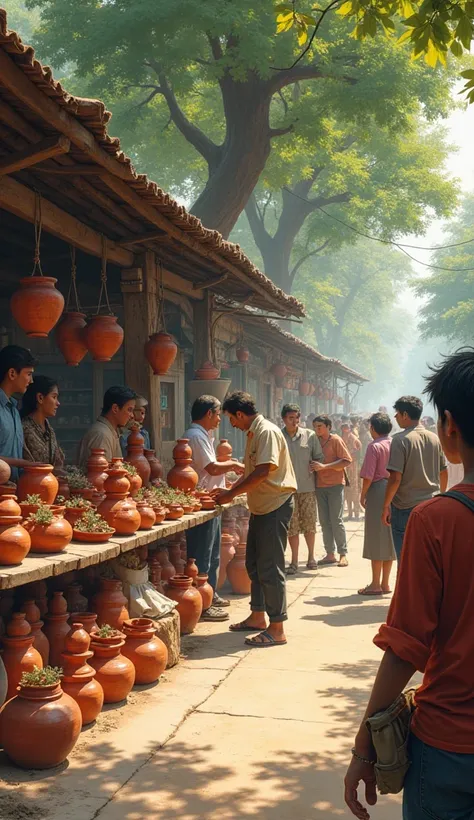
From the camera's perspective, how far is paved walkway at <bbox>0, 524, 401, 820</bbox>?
399 cm

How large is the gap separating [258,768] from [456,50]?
376 centimetres

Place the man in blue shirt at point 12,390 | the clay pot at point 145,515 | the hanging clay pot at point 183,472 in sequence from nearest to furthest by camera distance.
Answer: the man in blue shirt at point 12,390, the clay pot at point 145,515, the hanging clay pot at point 183,472

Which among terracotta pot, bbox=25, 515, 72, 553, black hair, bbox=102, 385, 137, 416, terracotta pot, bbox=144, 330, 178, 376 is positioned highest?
terracotta pot, bbox=144, 330, 178, 376

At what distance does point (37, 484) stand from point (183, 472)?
107 inches

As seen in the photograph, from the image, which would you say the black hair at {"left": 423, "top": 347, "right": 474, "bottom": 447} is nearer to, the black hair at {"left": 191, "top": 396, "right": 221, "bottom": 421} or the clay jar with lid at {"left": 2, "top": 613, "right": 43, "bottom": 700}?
the clay jar with lid at {"left": 2, "top": 613, "right": 43, "bottom": 700}

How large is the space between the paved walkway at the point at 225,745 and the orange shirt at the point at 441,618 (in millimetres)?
2192

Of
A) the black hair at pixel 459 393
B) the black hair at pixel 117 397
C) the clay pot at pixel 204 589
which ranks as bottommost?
the clay pot at pixel 204 589

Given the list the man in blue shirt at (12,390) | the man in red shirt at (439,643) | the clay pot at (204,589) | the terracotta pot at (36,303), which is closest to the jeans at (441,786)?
the man in red shirt at (439,643)

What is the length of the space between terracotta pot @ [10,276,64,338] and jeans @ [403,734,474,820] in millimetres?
4592

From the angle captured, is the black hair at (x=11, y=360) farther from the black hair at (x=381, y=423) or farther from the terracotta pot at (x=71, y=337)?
the black hair at (x=381, y=423)

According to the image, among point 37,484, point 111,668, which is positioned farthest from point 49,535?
point 111,668

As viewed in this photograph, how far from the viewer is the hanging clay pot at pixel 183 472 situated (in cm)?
770

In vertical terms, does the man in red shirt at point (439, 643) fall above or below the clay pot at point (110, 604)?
above

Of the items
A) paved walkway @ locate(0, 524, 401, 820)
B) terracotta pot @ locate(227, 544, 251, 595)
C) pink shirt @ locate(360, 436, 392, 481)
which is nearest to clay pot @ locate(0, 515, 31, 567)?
paved walkway @ locate(0, 524, 401, 820)
